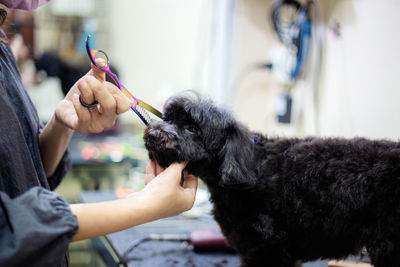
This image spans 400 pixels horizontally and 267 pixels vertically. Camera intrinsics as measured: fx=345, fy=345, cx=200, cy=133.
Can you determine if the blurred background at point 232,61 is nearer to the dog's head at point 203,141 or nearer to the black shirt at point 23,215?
the dog's head at point 203,141

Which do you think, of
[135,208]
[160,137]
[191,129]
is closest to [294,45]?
[191,129]

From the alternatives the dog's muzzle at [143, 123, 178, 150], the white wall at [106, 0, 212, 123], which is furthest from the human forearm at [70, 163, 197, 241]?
the white wall at [106, 0, 212, 123]

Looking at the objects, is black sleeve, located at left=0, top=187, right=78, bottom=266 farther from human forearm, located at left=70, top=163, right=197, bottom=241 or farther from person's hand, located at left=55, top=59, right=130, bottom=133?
person's hand, located at left=55, top=59, right=130, bottom=133

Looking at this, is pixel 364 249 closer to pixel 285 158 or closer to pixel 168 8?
pixel 285 158

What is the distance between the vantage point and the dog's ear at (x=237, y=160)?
83 cm

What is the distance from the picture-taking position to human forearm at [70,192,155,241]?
0.59 meters

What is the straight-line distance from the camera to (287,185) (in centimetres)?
80

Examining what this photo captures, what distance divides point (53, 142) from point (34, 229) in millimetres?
503

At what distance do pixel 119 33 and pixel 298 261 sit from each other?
3.70 metres

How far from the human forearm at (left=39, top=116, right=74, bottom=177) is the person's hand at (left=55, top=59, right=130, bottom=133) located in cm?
3

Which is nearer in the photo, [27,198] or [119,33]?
[27,198]

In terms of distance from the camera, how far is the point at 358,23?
1325mm

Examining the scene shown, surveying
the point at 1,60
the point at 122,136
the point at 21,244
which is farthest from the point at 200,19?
the point at 21,244

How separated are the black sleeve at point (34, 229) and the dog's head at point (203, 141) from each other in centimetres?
36
